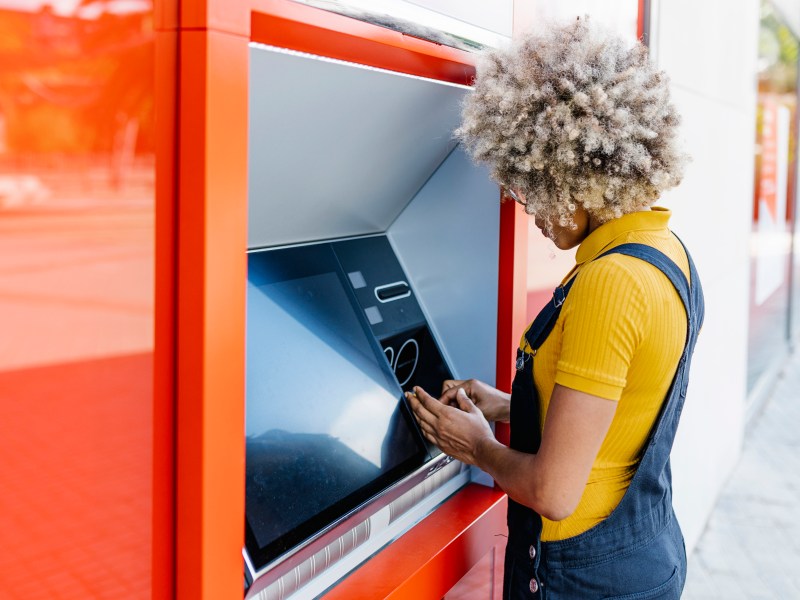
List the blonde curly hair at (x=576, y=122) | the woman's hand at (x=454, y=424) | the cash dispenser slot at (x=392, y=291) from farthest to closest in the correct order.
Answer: the cash dispenser slot at (x=392, y=291) < the woman's hand at (x=454, y=424) < the blonde curly hair at (x=576, y=122)

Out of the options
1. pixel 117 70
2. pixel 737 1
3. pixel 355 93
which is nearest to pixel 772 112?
pixel 737 1

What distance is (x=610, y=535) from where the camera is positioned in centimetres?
148

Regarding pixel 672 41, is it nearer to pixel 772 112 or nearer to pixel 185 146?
pixel 185 146

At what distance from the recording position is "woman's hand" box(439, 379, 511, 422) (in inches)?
71.2

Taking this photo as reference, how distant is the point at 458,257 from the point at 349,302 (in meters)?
0.35

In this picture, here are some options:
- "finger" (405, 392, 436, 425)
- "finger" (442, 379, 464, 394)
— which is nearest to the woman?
"finger" (405, 392, 436, 425)

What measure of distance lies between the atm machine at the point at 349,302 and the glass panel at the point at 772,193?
5.11 metres

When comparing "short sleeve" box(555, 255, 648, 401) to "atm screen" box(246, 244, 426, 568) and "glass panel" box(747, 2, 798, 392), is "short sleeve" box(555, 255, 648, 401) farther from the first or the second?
"glass panel" box(747, 2, 798, 392)

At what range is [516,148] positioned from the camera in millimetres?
1424

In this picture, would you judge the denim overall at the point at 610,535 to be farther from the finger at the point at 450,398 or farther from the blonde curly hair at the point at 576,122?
the finger at the point at 450,398

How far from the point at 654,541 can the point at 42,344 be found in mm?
1159

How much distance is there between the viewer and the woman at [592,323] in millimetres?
1293

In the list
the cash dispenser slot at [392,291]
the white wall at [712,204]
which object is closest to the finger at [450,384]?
the cash dispenser slot at [392,291]

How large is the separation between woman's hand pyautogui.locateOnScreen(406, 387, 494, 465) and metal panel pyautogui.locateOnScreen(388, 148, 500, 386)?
0.27m
